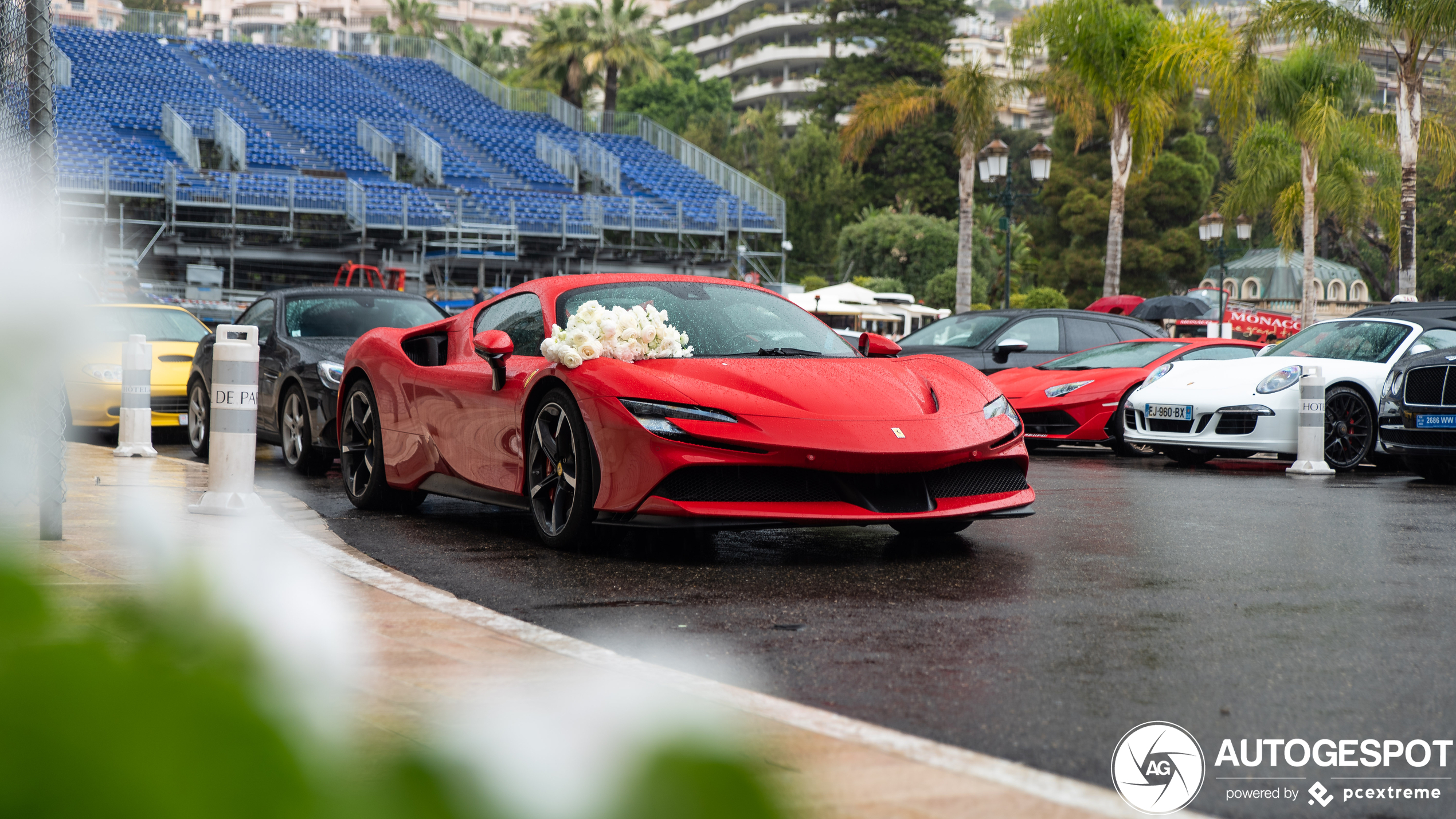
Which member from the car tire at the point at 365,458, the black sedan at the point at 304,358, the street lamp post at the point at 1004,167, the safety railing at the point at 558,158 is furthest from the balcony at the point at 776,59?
the car tire at the point at 365,458

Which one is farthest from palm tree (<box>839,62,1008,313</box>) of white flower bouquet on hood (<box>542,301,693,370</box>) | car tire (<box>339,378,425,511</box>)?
white flower bouquet on hood (<box>542,301,693,370</box>)

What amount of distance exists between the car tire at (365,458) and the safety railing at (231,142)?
29.6 meters

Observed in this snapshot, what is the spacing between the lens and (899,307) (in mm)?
40719

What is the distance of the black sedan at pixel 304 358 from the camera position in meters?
10.1

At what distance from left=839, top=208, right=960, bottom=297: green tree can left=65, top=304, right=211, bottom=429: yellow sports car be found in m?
42.1

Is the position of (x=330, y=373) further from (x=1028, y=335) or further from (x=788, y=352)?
(x=1028, y=335)

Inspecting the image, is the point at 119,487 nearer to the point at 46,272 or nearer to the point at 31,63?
the point at 46,272

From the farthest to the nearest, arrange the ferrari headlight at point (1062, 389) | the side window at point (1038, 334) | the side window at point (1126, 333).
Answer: the side window at point (1126, 333), the side window at point (1038, 334), the ferrari headlight at point (1062, 389)

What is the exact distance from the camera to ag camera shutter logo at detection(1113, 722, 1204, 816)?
108 inches

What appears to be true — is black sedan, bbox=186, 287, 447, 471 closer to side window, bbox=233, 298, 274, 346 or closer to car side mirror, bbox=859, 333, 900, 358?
side window, bbox=233, 298, 274, 346

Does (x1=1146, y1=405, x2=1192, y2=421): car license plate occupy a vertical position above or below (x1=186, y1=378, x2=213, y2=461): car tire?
above

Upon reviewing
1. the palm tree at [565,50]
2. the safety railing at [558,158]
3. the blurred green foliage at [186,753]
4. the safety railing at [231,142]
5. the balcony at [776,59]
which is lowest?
the blurred green foliage at [186,753]

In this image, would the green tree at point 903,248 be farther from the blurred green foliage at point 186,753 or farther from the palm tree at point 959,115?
the blurred green foliage at point 186,753

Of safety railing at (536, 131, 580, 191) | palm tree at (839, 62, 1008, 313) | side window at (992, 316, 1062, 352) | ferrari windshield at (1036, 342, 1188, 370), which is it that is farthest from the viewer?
safety railing at (536, 131, 580, 191)
